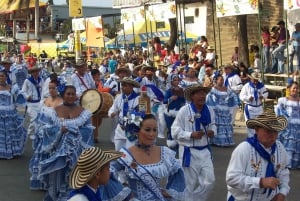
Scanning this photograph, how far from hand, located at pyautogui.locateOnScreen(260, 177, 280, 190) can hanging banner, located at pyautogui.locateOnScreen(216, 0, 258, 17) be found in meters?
10.9

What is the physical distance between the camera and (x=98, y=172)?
3922 mm

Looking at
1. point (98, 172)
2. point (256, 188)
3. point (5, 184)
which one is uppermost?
point (98, 172)

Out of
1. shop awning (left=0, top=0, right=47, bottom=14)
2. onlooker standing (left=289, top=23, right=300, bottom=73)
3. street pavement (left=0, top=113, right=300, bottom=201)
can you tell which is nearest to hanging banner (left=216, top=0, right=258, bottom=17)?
onlooker standing (left=289, top=23, right=300, bottom=73)

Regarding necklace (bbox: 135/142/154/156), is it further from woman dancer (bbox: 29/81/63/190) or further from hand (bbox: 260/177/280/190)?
woman dancer (bbox: 29/81/63/190)

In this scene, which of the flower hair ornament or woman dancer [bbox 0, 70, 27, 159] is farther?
woman dancer [bbox 0, 70, 27, 159]

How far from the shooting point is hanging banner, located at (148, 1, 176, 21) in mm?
19625

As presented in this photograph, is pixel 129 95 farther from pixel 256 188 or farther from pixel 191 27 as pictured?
pixel 191 27

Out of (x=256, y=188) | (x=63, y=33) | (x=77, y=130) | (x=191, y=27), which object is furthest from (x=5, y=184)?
(x=63, y=33)

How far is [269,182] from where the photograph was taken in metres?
4.74

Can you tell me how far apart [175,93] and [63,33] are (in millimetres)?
54434

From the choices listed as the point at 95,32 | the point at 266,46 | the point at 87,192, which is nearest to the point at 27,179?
the point at 87,192

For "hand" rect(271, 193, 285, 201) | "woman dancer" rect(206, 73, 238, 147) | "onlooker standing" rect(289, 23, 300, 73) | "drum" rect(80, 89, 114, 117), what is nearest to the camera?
"hand" rect(271, 193, 285, 201)

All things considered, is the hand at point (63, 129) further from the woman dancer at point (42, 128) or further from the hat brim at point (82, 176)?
the hat brim at point (82, 176)

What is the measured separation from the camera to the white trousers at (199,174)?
23.5ft
